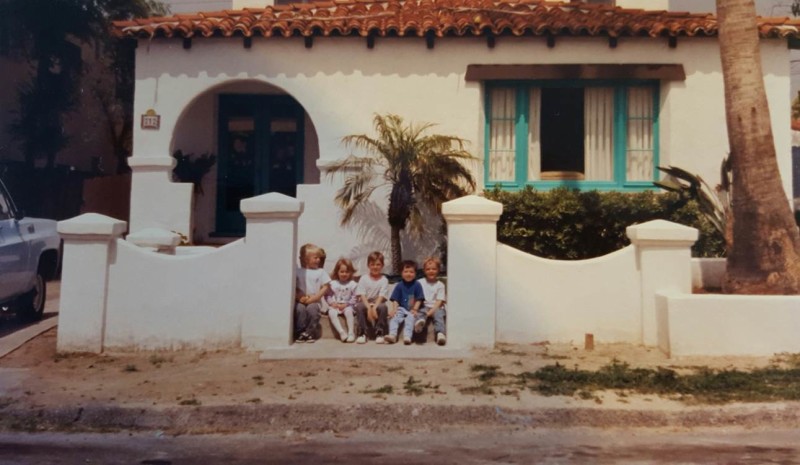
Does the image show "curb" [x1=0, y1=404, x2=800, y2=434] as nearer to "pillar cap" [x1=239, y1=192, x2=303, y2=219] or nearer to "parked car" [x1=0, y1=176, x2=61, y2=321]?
"pillar cap" [x1=239, y1=192, x2=303, y2=219]

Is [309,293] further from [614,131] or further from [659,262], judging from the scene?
[614,131]

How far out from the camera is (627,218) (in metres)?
10.0

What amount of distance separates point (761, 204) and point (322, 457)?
5.40 m

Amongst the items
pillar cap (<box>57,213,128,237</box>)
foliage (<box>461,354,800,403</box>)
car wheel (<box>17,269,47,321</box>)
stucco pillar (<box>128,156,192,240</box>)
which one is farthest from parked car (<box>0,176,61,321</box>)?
foliage (<box>461,354,800,403</box>)

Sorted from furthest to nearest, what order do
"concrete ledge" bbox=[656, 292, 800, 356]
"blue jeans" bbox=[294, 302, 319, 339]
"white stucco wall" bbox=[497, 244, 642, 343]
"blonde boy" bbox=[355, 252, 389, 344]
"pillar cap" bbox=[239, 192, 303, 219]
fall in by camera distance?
"blonde boy" bbox=[355, 252, 389, 344] < "blue jeans" bbox=[294, 302, 319, 339] < "white stucco wall" bbox=[497, 244, 642, 343] < "pillar cap" bbox=[239, 192, 303, 219] < "concrete ledge" bbox=[656, 292, 800, 356]

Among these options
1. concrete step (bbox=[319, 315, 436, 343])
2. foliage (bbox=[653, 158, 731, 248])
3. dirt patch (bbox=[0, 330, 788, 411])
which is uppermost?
foliage (bbox=[653, 158, 731, 248])

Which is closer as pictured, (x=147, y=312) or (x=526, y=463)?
(x=526, y=463)

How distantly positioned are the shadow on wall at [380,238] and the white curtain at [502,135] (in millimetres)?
1384

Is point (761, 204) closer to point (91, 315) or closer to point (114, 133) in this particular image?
point (91, 315)

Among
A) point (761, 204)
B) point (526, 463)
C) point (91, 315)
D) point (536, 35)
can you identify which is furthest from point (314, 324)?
point (536, 35)

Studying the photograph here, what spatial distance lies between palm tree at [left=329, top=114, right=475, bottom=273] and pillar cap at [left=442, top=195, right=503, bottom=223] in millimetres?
2618

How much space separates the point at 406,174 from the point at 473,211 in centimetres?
282

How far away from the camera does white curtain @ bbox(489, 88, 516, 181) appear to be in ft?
36.7

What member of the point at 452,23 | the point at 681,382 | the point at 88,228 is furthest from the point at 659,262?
the point at 88,228
